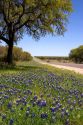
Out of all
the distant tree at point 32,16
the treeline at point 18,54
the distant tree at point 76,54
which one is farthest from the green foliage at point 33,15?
the distant tree at point 76,54

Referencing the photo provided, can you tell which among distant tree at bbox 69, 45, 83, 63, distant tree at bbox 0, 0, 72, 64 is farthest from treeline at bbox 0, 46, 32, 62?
distant tree at bbox 69, 45, 83, 63

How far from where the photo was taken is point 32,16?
39.6 m

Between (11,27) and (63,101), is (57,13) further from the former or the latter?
(63,101)

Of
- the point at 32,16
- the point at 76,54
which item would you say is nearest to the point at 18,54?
the point at 32,16

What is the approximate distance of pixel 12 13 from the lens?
40156 millimetres

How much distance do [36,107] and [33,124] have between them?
0.99m

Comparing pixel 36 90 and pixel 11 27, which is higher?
pixel 11 27

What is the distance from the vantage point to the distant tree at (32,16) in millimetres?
37075

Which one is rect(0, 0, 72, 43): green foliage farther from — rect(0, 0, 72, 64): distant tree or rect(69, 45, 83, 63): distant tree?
rect(69, 45, 83, 63): distant tree

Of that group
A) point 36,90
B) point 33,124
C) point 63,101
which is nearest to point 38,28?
point 36,90

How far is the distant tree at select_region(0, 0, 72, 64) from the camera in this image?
37.1 metres

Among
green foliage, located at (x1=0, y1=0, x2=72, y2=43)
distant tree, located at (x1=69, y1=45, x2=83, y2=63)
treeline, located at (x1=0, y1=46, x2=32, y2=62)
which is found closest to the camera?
green foliage, located at (x1=0, y1=0, x2=72, y2=43)

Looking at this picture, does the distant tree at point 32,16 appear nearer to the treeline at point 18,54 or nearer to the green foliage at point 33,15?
the green foliage at point 33,15

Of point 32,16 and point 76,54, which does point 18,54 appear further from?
point 76,54
